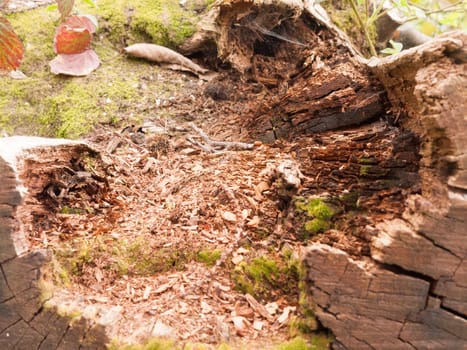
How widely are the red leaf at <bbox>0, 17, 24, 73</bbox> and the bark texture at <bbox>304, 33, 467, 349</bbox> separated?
83.2 inches

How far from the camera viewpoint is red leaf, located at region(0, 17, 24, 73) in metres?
2.33

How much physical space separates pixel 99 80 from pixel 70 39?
1.32 ft

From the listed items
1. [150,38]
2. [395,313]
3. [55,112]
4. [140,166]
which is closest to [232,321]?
[395,313]

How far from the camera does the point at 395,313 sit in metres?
1.36

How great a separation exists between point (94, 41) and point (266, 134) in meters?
1.94

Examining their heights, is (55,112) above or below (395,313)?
below

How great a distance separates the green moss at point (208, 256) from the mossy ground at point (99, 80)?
1.47m

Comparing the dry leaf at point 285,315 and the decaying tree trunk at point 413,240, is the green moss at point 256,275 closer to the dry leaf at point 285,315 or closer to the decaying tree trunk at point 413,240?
the dry leaf at point 285,315

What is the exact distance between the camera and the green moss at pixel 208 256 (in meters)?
1.76

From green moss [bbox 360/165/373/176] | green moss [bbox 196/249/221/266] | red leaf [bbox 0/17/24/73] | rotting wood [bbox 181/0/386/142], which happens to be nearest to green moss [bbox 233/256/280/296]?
green moss [bbox 196/249/221/266]

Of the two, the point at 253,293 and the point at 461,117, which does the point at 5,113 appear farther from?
the point at 461,117

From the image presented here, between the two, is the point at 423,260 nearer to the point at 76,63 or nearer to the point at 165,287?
the point at 165,287

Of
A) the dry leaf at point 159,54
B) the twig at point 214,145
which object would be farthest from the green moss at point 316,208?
the dry leaf at point 159,54

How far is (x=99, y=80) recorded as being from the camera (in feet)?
10.5
